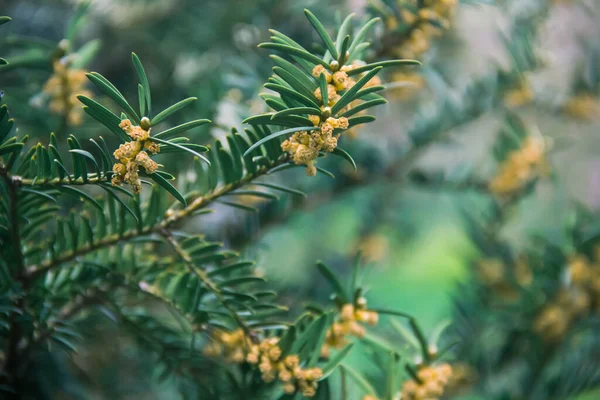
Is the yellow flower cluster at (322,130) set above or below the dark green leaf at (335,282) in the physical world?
above

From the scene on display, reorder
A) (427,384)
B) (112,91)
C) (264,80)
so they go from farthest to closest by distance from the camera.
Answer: (264,80), (427,384), (112,91)

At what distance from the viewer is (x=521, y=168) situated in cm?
57

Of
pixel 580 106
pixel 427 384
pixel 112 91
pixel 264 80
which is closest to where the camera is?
pixel 112 91

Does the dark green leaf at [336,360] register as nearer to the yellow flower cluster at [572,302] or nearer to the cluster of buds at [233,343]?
the cluster of buds at [233,343]

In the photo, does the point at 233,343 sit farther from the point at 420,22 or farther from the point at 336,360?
the point at 420,22

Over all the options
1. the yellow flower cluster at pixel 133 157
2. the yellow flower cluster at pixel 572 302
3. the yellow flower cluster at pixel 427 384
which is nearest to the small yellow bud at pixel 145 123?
the yellow flower cluster at pixel 133 157

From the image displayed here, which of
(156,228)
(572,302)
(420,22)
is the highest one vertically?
(420,22)

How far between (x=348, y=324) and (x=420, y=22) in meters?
0.22

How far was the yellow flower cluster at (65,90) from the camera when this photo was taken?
392 mm

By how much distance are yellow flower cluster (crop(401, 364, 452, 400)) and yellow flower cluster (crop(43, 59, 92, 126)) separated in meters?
0.32

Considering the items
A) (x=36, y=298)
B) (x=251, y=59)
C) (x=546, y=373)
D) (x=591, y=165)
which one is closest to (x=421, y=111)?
(x=251, y=59)

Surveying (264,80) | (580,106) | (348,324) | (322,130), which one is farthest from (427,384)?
(580,106)

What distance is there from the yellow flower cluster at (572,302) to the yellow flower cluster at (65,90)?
48 centimetres

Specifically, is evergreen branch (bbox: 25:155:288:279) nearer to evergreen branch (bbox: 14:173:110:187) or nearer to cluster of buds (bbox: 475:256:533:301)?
evergreen branch (bbox: 14:173:110:187)
